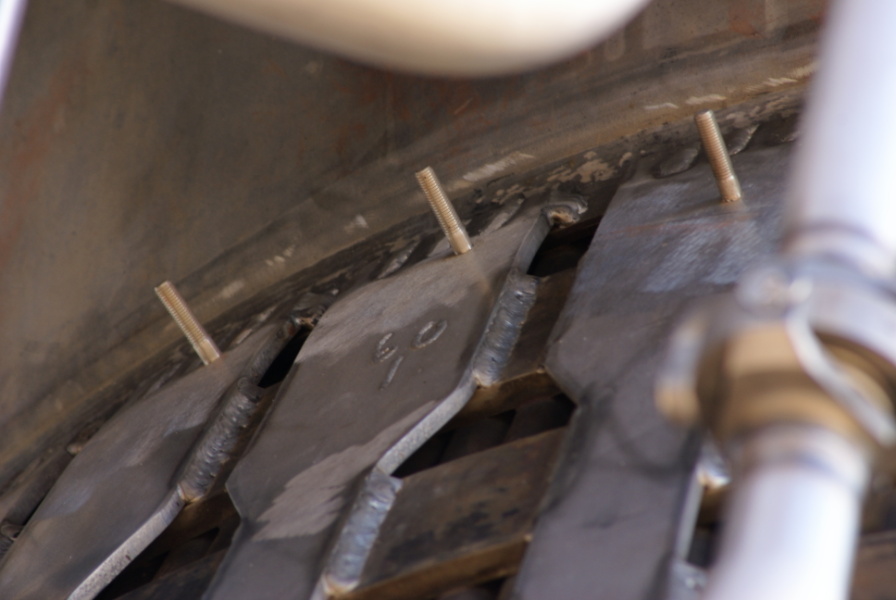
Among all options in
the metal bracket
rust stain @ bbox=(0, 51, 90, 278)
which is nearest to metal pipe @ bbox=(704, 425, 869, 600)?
the metal bracket

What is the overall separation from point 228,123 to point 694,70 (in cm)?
90

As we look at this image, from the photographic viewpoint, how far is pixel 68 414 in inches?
79.7

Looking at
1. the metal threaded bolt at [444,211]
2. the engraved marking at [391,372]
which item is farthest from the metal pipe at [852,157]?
the metal threaded bolt at [444,211]

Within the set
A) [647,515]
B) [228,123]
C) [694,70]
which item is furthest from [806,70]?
[228,123]

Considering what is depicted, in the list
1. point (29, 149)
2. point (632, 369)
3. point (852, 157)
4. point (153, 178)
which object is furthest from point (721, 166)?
point (29, 149)

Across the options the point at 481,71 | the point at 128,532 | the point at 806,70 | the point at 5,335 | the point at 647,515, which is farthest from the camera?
the point at 5,335

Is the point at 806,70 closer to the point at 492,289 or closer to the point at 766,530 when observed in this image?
the point at 492,289

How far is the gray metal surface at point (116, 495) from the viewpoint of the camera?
4.36 ft

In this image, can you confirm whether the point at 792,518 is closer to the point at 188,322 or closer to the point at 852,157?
the point at 852,157

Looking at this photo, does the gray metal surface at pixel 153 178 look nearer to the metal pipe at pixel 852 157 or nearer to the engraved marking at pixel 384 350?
the engraved marking at pixel 384 350

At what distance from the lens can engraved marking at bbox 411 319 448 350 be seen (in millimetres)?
1305

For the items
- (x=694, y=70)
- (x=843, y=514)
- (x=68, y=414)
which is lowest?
(x=68, y=414)

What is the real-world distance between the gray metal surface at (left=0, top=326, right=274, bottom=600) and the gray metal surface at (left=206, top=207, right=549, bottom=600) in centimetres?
16

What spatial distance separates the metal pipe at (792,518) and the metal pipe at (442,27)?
0.34 metres
